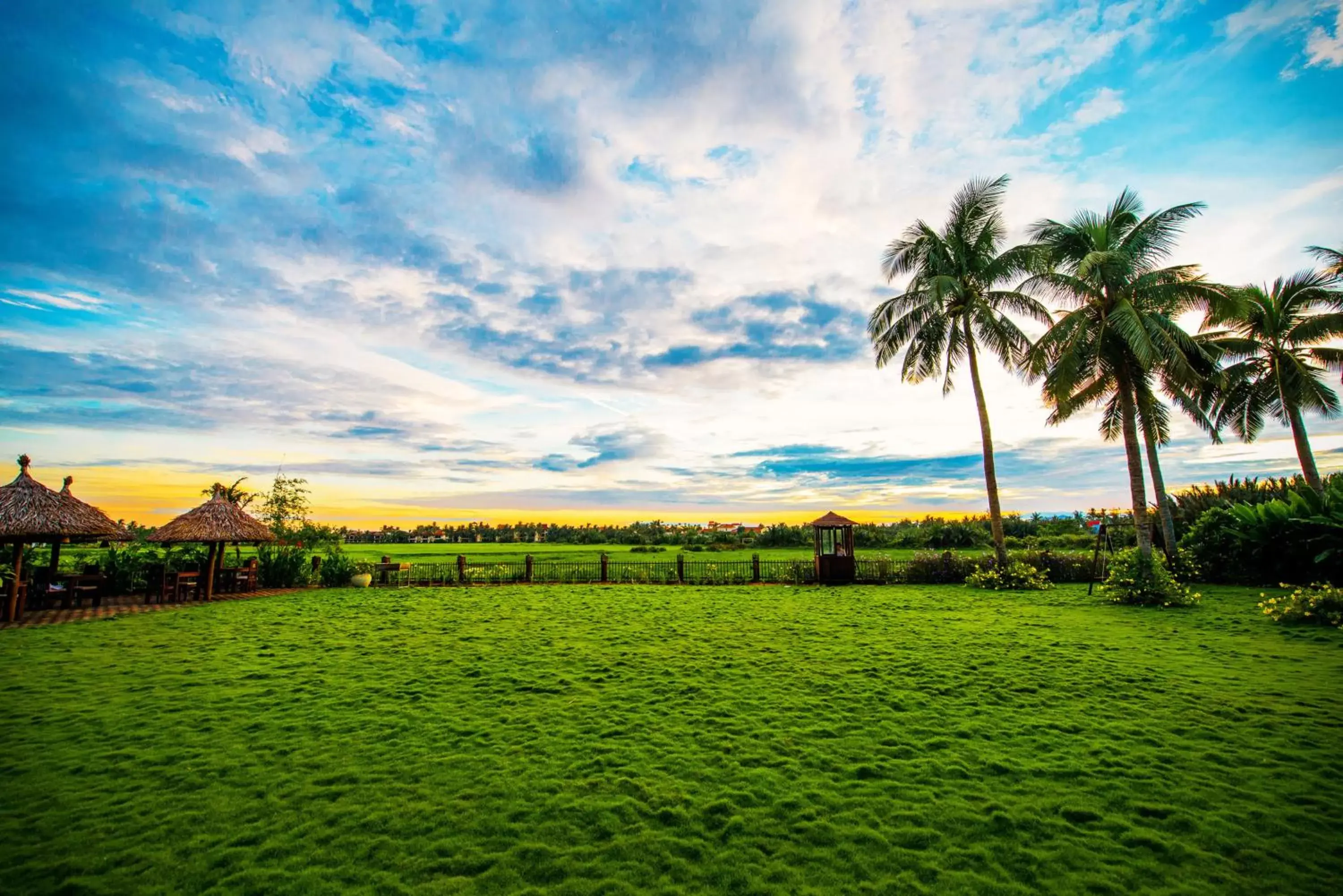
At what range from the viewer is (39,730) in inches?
234

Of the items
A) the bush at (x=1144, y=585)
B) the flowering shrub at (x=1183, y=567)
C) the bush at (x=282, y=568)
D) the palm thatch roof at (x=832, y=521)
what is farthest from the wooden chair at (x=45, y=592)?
the flowering shrub at (x=1183, y=567)

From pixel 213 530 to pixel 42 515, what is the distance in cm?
374

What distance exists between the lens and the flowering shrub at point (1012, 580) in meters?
18.2

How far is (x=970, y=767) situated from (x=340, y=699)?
725 centimetres

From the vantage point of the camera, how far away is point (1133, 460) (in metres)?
15.8

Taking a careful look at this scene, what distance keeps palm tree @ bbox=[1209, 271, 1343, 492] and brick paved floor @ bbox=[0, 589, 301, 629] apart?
33.3 metres

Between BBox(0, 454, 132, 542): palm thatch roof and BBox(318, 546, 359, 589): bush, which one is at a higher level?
BBox(0, 454, 132, 542): palm thatch roof

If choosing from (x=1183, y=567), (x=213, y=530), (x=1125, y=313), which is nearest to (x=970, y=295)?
(x=1125, y=313)

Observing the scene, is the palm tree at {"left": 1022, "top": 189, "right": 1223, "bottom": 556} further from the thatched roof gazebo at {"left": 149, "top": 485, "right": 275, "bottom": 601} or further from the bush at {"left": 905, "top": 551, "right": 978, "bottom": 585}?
the thatched roof gazebo at {"left": 149, "top": 485, "right": 275, "bottom": 601}

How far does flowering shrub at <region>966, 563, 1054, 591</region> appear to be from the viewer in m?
18.2

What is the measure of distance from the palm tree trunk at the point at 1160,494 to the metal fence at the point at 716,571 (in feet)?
8.23

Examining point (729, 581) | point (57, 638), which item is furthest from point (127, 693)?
point (729, 581)

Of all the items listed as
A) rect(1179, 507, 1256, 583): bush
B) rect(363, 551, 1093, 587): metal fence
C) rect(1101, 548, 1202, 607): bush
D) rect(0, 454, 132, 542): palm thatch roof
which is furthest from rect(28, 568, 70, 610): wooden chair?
rect(1179, 507, 1256, 583): bush

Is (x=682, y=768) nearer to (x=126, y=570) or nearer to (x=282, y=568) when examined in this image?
(x=282, y=568)
